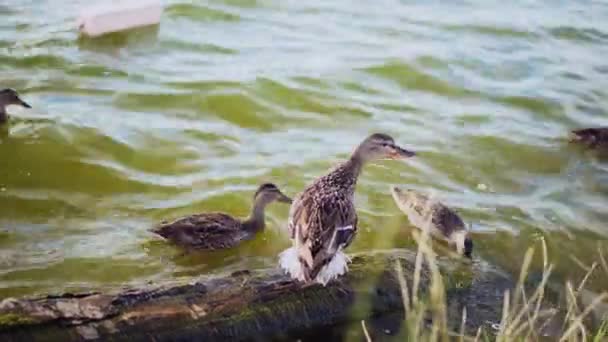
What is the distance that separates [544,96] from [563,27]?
10.3 feet

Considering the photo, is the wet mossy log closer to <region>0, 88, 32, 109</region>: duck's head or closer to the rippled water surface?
the rippled water surface

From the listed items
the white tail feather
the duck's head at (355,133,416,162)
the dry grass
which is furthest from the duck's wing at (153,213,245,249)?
the dry grass

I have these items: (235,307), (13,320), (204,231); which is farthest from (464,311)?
(204,231)

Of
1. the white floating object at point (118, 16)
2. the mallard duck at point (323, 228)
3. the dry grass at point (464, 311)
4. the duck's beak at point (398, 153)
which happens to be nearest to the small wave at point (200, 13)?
the white floating object at point (118, 16)

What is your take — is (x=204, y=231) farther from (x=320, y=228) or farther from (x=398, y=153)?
(x=398, y=153)

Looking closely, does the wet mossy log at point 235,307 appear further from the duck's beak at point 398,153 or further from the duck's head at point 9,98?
the duck's head at point 9,98

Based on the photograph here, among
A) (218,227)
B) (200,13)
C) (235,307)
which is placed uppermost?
(200,13)

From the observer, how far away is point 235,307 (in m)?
4.65

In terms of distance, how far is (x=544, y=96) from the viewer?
416 inches

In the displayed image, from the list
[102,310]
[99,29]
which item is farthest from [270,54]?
[102,310]

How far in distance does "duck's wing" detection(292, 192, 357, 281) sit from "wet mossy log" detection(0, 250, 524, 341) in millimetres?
136

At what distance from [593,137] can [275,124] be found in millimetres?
2977

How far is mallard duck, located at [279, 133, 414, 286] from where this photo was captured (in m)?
5.05

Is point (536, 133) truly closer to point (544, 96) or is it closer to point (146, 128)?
point (544, 96)
